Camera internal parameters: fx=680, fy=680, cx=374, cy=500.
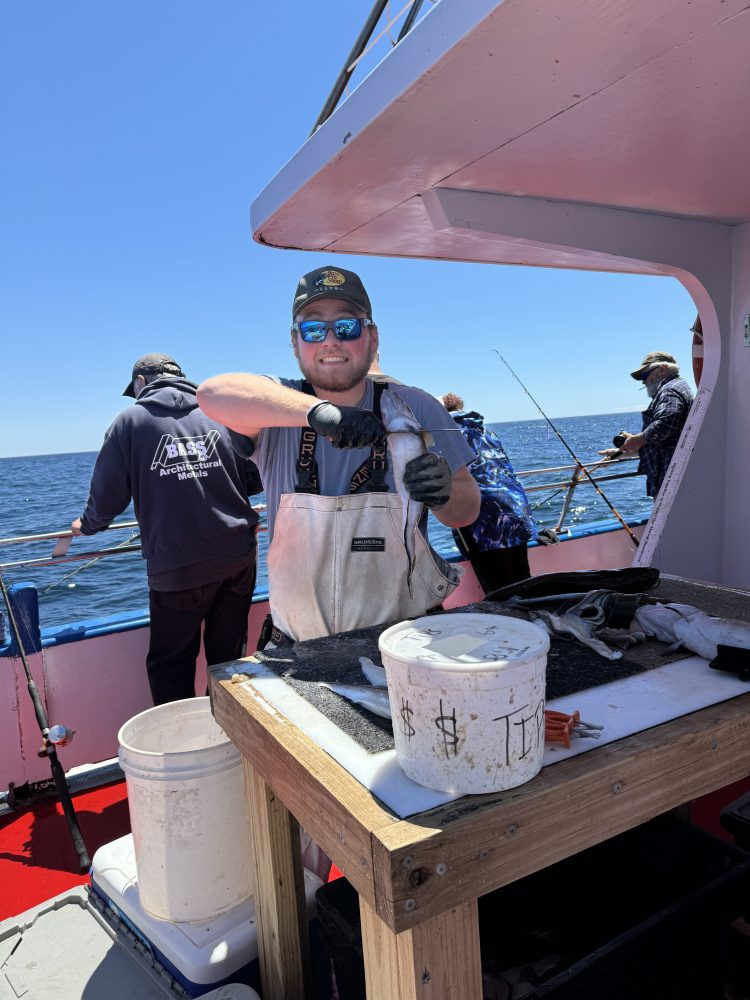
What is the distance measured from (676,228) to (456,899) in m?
3.04

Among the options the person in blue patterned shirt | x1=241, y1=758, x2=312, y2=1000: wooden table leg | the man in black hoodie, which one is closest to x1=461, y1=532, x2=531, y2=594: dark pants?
the person in blue patterned shirt

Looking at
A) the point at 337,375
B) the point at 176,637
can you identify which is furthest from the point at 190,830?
the point at 176,637

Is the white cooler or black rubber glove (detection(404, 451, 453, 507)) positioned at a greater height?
black rubber glove (detection(404, 451, 453, 507))

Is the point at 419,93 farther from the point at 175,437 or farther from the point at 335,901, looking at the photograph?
the point at 175,437

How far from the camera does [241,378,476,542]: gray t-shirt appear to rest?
2479 mm

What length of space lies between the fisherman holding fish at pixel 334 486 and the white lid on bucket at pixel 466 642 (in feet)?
3.07

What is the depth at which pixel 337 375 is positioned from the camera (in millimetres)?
2480

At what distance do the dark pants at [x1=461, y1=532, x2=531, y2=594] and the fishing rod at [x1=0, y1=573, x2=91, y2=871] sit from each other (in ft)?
8.52

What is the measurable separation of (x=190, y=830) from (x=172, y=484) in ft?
7.15

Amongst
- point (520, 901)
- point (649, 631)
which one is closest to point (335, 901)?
point (520, 901)

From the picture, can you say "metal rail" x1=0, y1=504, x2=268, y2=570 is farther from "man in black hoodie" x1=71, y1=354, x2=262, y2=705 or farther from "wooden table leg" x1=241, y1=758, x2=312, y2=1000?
"wooden table leg" x1=241, y1=758, x2=312, y2=1000

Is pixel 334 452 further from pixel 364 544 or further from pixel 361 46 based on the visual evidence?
pixel 361 46

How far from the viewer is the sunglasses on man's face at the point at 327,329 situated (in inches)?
96.3

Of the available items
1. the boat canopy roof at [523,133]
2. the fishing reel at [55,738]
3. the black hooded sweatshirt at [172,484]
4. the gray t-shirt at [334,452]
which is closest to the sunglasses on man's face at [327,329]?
the gray t-shirt at [334,452]
